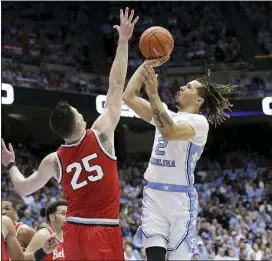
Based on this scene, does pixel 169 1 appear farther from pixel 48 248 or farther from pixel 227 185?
pixel 48 248

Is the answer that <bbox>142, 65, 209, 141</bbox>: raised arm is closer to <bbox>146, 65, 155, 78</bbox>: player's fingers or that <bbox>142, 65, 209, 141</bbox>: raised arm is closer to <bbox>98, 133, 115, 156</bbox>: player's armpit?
<bbox>146, 65, 155, 78</bbox>: player's fingers

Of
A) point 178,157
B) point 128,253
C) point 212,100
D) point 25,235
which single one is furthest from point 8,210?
point 128,253

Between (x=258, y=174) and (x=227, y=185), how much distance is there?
99cm

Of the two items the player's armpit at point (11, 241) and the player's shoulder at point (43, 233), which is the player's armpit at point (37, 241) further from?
the player's armpit at point (11, 241)

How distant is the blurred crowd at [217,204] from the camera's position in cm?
1321

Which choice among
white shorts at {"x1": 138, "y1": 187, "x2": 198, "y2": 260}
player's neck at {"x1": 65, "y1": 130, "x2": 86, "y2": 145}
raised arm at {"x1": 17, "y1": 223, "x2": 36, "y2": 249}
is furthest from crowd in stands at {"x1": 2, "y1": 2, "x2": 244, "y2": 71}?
player's neck at {"x1": 65, "y1": 130, "x2": 86, "y2": 145}

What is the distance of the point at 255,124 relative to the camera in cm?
2120

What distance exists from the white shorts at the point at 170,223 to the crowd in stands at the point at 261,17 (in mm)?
16742

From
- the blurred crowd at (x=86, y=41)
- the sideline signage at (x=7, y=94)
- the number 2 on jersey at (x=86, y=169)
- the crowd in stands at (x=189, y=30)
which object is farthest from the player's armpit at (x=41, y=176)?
the crowd in stands at (x=189, y=30)

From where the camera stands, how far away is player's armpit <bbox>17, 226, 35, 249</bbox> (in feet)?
20.2

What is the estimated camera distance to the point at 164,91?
18.5 metres

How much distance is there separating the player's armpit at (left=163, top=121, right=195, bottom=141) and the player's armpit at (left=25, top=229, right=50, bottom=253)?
74.5 inches

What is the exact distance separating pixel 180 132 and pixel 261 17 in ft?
58.7

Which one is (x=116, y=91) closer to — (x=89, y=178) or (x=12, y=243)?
(x=89, y=178)
